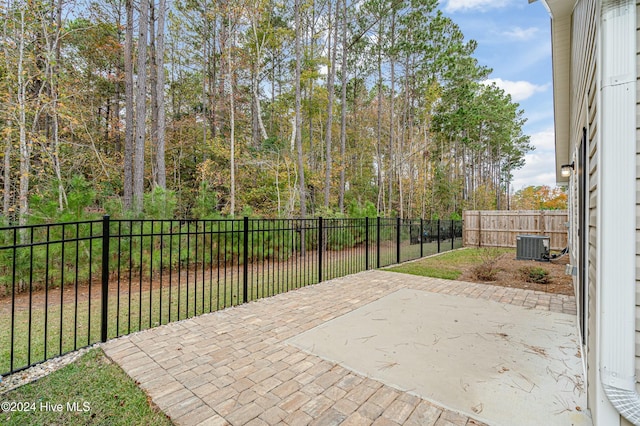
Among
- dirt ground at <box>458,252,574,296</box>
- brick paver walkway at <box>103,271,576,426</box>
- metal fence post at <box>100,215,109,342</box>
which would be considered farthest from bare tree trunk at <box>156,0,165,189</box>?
dirt ground at <box>458,252,574,296</box>

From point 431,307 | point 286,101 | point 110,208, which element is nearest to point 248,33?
point 286,101

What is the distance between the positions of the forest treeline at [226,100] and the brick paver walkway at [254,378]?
4.03m

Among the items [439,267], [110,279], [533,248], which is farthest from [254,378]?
[533,248]

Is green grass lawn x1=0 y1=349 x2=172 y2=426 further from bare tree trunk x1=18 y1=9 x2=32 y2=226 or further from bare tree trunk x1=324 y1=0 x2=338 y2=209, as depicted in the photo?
bare tree trunk x1=324 y1=0 x2=338 y2=209

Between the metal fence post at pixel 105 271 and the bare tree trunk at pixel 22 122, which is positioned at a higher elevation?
the bare tree trunk at pixel 22 122

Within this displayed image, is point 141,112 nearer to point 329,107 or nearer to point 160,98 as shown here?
point 160,98

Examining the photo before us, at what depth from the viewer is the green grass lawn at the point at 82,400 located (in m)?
1.99

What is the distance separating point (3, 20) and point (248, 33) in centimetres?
856

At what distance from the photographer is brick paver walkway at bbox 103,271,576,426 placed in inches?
78.9

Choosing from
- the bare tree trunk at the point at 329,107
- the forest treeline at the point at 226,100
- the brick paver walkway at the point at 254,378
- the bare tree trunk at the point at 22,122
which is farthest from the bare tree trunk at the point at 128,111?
the bare tree trunk at the point at 329,107

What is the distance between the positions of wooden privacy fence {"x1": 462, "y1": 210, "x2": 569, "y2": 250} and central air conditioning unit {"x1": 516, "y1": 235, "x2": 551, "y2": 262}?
3.05 meters

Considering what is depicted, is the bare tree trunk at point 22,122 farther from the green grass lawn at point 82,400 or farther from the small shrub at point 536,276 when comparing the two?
the small shrub at point 536,276

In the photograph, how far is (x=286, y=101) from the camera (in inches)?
612

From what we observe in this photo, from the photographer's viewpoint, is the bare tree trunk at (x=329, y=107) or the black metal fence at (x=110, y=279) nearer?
the black metal fence at (x=110, y=279)
